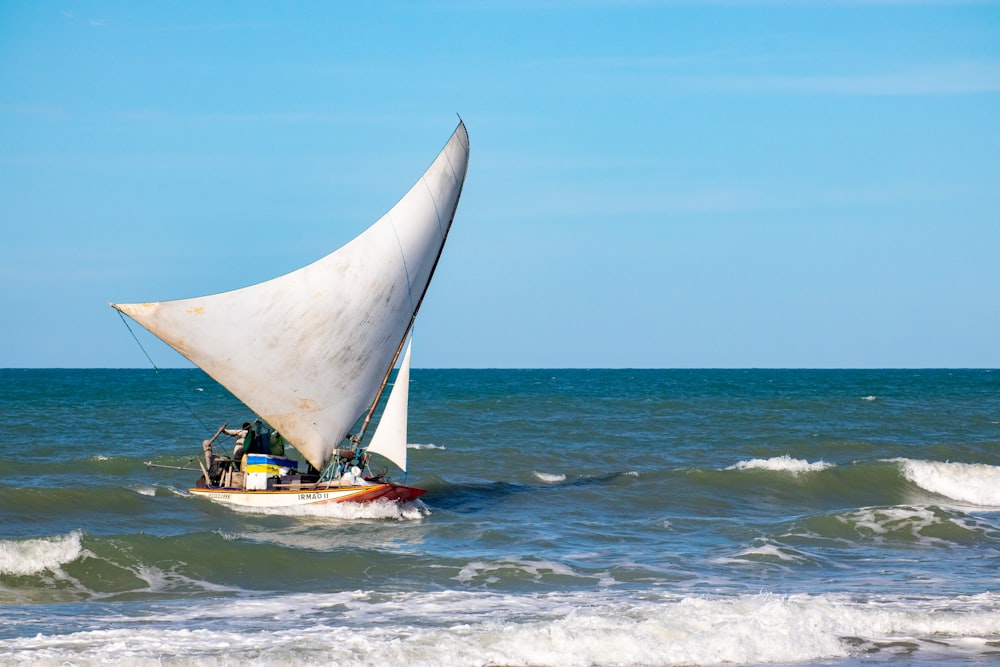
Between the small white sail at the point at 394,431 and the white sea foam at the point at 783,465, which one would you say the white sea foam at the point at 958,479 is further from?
the small white sail at the point at 394,431

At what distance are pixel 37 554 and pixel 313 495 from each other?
6.86 metres

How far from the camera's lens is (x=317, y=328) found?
26.3 meters

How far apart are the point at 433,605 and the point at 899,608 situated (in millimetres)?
6496

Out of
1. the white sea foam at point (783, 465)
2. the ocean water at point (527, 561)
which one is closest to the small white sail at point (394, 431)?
the ocean water at point (527, 561)

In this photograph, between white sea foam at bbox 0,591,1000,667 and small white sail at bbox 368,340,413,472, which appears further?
small white sail at bbox 368,340,413,472

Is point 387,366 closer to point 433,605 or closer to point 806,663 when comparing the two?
point 433,605

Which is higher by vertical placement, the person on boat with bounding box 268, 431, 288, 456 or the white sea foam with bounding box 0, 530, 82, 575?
the person on boat with bounding box 268, 431, 288, 456

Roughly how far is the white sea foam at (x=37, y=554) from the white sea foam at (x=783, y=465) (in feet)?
67.6

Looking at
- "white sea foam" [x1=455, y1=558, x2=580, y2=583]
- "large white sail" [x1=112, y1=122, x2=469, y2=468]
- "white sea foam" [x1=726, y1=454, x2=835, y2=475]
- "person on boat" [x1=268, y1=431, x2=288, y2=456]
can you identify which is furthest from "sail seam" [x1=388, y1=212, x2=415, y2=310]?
"white sea foam" [x1=726, y1=454, x2=835, y2=475]

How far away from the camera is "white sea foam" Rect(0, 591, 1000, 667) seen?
1448 cm

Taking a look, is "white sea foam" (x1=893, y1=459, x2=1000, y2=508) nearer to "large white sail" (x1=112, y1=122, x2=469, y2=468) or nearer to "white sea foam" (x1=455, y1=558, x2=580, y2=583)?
"white sea foam" (x1=455, y1=558, x2=580, y2=583)

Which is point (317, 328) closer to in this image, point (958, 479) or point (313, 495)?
point (313, 495)

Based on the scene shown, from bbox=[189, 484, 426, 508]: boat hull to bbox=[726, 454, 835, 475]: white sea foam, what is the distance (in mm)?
13176

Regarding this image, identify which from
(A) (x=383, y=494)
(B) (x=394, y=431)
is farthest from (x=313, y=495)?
(B) (x=394, y=431)
